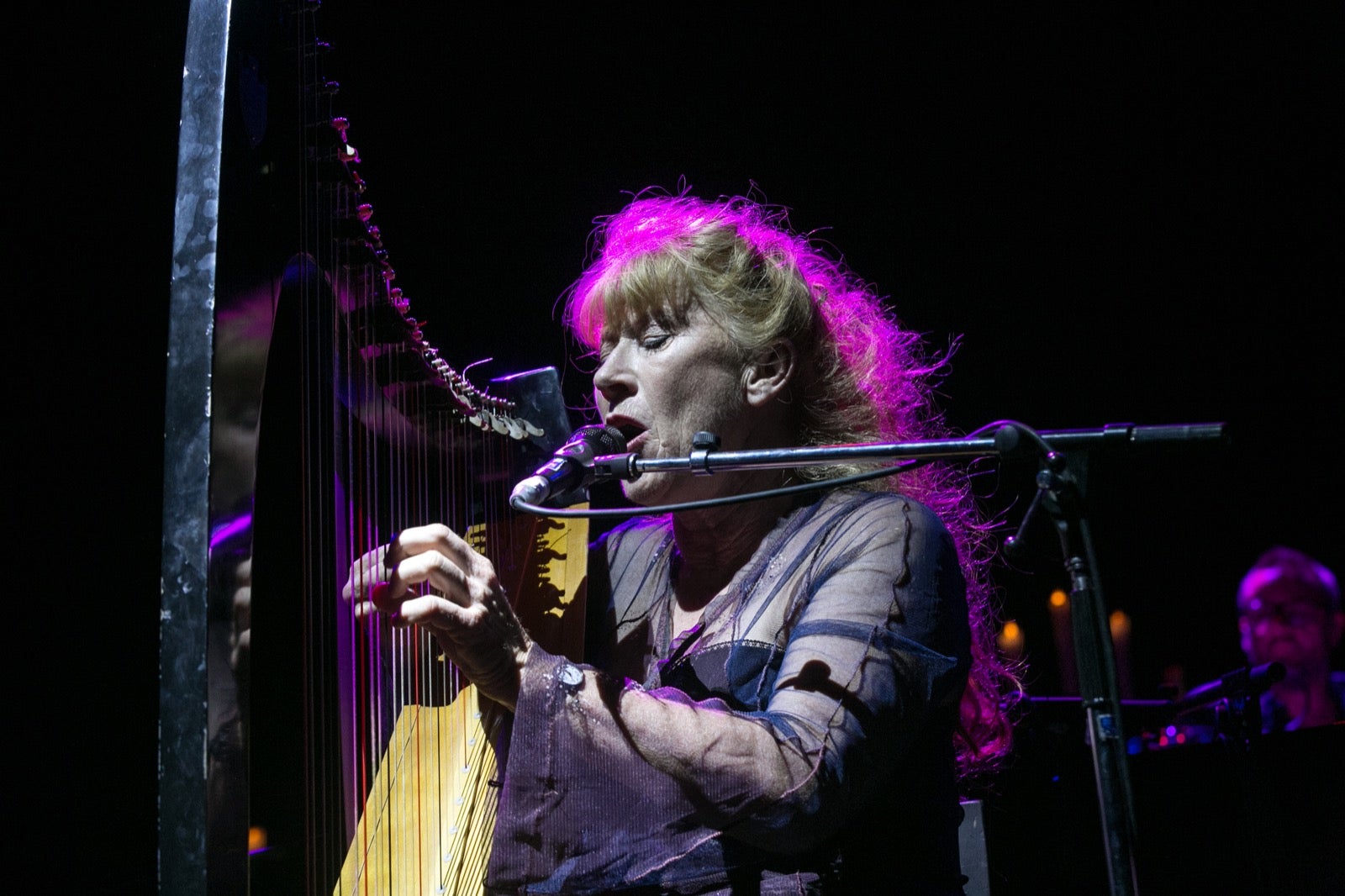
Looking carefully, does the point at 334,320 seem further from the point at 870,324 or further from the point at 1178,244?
the point at 1178,244

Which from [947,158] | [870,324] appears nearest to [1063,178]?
[947,158]

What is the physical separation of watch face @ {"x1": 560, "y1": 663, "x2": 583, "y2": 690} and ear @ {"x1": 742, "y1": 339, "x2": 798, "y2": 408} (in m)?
0.71

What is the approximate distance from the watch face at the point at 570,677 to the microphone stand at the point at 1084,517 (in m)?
0.25

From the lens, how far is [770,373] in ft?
6.25

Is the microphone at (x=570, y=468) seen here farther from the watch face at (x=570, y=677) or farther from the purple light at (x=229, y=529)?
the purple light at (x=229, y=529)

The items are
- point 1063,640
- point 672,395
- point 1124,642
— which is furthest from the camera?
point 1063,640

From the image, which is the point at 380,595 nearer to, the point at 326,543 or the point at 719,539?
the point at 326,543

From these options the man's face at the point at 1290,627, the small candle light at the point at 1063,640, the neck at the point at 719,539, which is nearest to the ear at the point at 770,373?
the neck at the point at 719,539

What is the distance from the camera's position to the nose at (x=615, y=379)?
5.96 ft

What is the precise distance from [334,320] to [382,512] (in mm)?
348

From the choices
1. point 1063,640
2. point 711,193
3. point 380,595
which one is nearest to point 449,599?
point 380,595

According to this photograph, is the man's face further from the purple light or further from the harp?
the purple light

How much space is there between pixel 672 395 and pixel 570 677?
2.04 feet

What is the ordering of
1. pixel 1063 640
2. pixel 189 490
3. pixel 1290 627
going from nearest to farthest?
pixel 189 490
pixel 1290 627
pixel 1063 640
